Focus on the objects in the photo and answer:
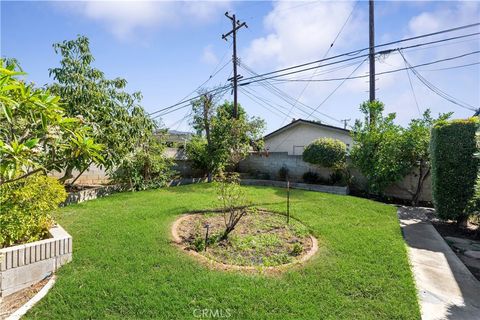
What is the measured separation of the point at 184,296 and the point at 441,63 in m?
11.9

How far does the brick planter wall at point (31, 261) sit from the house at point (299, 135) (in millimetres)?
13245

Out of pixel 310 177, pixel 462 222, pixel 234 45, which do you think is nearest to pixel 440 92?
pixel 310 177

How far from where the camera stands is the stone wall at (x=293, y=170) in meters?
9.12

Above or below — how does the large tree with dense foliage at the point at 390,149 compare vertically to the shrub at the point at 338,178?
above

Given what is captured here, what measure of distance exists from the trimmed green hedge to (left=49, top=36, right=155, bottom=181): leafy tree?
816 cm

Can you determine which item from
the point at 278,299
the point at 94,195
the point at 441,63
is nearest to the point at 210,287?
the point at 278,299

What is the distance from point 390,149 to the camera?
28.1ft

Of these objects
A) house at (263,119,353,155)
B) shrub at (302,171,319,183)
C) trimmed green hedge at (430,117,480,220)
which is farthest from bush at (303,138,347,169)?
house at (263,119,353,155)

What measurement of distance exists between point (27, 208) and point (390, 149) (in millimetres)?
9425

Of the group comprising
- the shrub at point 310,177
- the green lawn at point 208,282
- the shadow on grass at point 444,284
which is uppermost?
the shrub at point 310,177

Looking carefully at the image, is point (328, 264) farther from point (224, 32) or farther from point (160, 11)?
point (224, 32)

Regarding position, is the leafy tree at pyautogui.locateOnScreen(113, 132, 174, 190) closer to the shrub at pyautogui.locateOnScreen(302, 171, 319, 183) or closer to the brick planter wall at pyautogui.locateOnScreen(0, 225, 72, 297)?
the brick planter wall at pyautogui.locateOnScreen(0, 225, 72, 297)

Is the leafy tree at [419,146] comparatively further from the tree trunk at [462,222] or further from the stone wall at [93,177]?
the stone wall at [93,177]

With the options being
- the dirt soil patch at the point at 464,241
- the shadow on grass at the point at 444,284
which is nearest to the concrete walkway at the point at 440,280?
the shadow on grass at the point at 444,284
